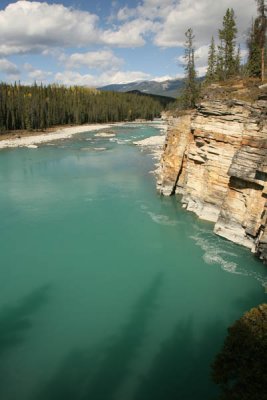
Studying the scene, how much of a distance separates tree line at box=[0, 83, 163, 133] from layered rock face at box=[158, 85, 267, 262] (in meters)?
77.8

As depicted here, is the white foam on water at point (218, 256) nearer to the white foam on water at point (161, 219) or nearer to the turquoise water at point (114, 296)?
the turquoise water at point (114, 296)

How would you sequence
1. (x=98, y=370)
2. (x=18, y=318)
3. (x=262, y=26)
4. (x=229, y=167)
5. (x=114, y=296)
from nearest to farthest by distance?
(x=98, y=370) → (x=18, y=318) → (x=114, y=296) → (x=229, y=167) → (x=262, y=26)

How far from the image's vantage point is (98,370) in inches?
616

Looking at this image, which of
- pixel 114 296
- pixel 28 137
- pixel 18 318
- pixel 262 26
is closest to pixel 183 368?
pixel 114 296

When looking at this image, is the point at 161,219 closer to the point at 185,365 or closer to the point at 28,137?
the point at 185,365

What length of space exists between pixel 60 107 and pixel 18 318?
112m

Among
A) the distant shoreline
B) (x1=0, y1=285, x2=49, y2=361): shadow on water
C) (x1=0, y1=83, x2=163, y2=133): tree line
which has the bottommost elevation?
(x1=0, y1=285, x2=49, y2=361): shadow on water

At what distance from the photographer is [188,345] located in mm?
16984

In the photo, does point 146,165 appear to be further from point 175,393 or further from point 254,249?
point 175,393

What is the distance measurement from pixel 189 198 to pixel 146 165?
20.6 metres

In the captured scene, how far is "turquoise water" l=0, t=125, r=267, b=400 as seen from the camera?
50.0 feet

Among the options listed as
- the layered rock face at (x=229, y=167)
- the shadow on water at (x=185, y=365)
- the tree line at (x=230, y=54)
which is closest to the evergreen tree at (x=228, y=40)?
the tree line at (x=230, y=54)

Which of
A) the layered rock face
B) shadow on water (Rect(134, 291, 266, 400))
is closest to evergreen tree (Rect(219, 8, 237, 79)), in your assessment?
the layered rock face

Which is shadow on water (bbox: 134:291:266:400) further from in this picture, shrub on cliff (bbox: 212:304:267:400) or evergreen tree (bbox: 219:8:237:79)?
evergreen tree (bbox: 219:8:237:79)
